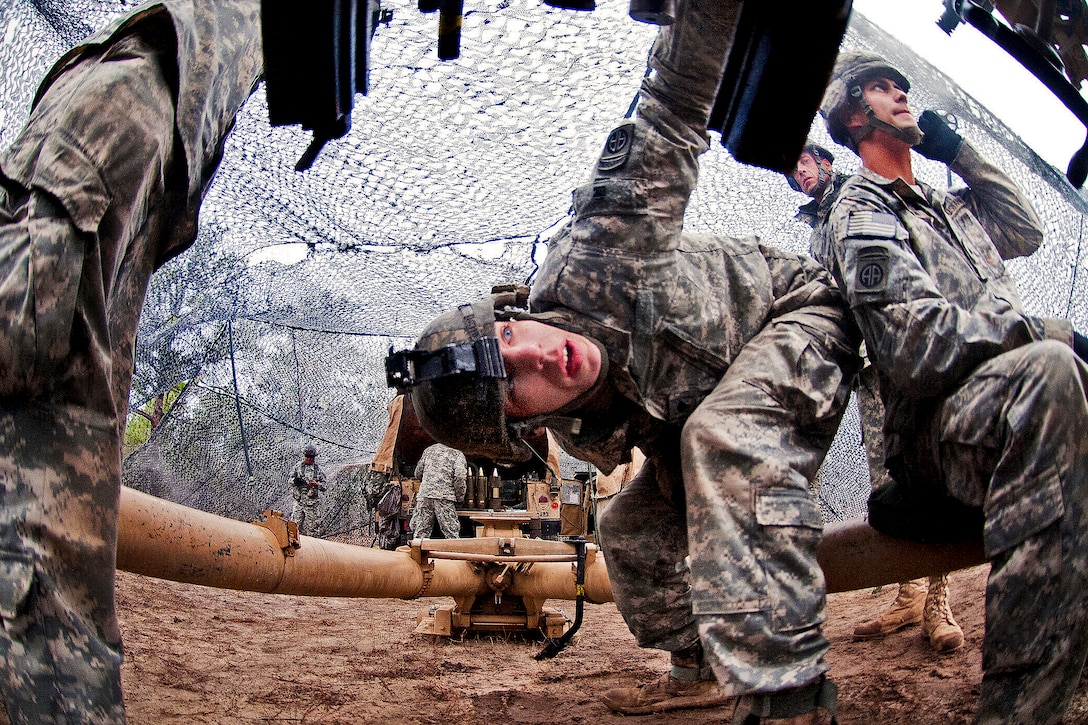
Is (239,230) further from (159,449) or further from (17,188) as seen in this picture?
(17,188)

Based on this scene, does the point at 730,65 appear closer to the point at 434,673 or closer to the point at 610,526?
the point at 610,526

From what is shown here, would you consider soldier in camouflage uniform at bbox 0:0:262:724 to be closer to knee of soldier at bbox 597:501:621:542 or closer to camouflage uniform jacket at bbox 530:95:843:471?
camouflage uniform jacket at bbox 530:95:843:471

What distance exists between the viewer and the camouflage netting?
10.2ft

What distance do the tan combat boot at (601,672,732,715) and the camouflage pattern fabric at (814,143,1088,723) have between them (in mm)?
1006

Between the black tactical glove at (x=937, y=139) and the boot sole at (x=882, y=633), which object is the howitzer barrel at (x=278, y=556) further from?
the black tactical glove at (x=937, y=139)

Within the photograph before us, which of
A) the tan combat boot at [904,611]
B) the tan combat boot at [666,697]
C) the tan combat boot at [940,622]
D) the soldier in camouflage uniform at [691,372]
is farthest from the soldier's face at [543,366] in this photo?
the tan combat boot at [904,611]

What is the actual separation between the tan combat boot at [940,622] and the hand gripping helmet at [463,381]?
1.72 metres

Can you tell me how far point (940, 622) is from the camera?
280cm

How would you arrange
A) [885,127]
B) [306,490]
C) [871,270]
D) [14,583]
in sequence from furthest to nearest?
[306,490] < [885,127] < [871,270] < [14,583]

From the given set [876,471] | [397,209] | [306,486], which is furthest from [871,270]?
[306,486]

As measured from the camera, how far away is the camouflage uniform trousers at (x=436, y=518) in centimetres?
662

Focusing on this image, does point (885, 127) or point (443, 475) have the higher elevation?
point (885, 127)

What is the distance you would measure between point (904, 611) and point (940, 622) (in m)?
0.34

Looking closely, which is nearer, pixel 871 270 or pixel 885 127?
pixel 871 270
